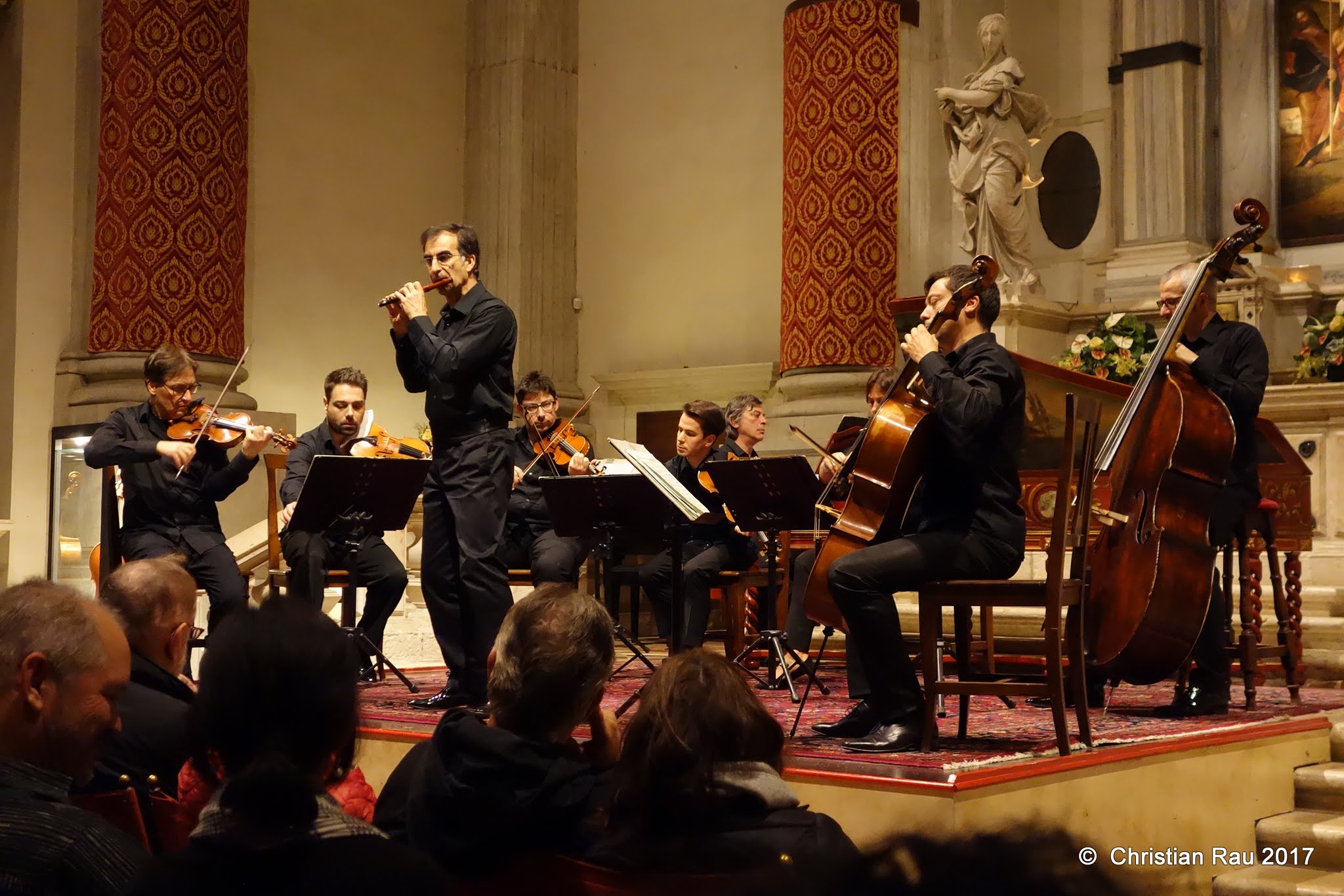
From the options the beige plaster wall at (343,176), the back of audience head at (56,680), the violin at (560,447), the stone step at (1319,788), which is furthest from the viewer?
the beige plaster wall at (343,176)

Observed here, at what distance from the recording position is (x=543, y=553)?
20.0 ft

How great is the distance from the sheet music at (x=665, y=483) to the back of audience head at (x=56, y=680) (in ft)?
9.97

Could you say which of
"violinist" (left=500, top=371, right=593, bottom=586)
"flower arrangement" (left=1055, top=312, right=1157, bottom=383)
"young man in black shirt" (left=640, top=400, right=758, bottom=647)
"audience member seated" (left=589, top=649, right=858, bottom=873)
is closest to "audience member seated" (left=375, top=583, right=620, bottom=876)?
"audience member seated" (left=589, top=649, right=858, bottom=873)

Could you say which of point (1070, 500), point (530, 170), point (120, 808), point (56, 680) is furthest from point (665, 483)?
point (530, 170)

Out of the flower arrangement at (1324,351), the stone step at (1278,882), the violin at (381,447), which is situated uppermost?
the flower arrangement at (1324,351)

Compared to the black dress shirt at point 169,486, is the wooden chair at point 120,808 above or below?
below

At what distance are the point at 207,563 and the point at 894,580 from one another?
322 centimetres

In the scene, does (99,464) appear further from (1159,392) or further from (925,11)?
(925,11)

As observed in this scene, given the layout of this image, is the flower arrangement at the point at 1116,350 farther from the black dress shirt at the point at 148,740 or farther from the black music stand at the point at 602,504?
the black dress shirt at the point at 148,740

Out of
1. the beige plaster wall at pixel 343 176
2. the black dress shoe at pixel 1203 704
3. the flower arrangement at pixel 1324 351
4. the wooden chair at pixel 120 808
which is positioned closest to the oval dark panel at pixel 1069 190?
the flower arrangement at pixel 1324 351

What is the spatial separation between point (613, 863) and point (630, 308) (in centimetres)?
973

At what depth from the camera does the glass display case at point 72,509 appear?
945 centimetres

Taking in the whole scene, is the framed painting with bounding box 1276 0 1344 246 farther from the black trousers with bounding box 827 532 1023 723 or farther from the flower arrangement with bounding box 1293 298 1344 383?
the black trousers with bounding box 827 532 1023 723

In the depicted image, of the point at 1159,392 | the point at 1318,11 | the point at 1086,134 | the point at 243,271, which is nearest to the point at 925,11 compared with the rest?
the point at 1086,134
